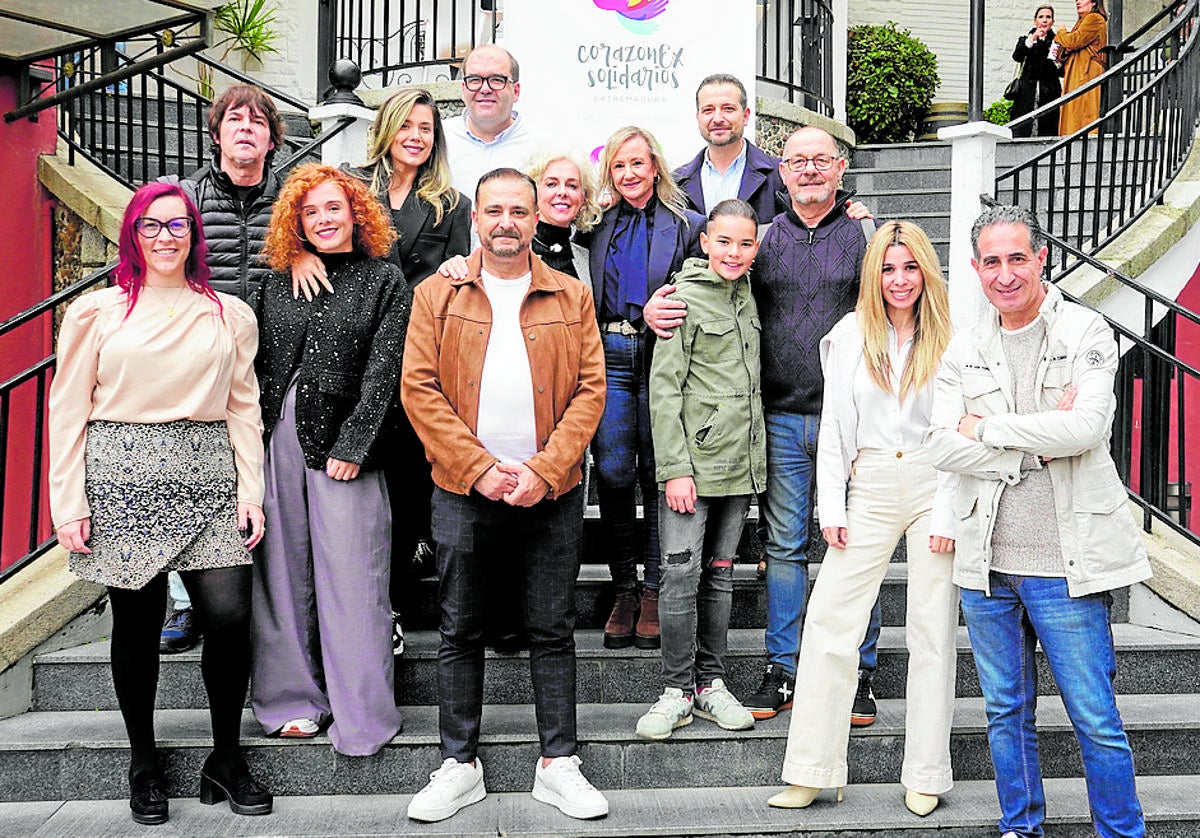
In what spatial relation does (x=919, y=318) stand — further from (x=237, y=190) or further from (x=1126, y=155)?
(x=1126, y=155)

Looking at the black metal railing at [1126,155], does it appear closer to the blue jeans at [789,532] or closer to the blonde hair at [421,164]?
the blue jeans at [789,532]

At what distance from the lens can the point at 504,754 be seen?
12.1 feet

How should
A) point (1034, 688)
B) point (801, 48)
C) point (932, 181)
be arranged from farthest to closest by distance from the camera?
1. point (801, 48)
2. point (932, 181)
3. point (1034, 688)

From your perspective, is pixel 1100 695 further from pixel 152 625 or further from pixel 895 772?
pixel 152 625

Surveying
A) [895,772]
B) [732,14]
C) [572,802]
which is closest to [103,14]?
[732,14]

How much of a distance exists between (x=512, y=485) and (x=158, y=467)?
40.6 inches

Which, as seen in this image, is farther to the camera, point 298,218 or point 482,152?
point 482,152

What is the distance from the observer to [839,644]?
138 inches

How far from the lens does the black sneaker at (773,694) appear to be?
388cm

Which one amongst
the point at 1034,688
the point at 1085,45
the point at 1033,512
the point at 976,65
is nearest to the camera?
the point at 1033,512

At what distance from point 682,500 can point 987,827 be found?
1.34 m

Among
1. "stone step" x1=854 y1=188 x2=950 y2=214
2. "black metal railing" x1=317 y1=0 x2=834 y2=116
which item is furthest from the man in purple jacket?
"black metal railing" x1=317 y1=0 x2=834 y2=116

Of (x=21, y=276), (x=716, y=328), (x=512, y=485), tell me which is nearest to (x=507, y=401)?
(x=512, y=485)

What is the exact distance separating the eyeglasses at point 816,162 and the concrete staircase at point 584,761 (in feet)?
5.56
